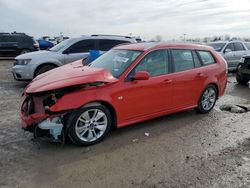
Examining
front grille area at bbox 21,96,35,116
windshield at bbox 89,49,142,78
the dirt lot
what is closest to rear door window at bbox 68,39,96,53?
windshield at bbox 89,49,142,78

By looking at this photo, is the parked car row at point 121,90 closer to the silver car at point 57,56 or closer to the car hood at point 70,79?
the car hood at point 70,79

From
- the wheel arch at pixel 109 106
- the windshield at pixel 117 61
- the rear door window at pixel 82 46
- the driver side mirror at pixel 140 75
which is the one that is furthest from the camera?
the rear door window at pixel 82 46

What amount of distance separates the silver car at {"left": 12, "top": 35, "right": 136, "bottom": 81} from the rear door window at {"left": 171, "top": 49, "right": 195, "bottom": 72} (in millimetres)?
4919

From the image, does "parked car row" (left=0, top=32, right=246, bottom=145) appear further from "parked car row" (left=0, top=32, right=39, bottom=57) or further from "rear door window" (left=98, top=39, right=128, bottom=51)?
"parked car row" (left=0, top=32, right=39, bottom=57)

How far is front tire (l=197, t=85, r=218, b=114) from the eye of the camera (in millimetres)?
6459

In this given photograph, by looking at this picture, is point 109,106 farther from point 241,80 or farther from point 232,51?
point 232,51

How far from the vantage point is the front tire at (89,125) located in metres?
4.47

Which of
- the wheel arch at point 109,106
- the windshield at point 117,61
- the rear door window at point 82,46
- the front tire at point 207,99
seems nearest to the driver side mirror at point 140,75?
the windshield at point 117,61

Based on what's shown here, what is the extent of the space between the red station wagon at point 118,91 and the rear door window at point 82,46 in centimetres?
439

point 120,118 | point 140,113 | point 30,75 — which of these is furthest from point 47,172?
point 30,75

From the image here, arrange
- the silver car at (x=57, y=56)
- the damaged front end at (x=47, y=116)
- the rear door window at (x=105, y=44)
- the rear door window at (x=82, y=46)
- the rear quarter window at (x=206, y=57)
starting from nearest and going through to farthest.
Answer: the damaged front end at (x=47, y=116)
the rear quarter window at (x=206, y=57)
the silver car at (x=57, y=56)
the rear door window at (x=82, y=46)
the rear door window at (x=105, y=44)

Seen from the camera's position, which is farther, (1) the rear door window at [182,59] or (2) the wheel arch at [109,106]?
(1) the rear door window at [182,59]

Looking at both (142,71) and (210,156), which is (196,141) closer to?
(210,156)

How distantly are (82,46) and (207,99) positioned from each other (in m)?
5.39
